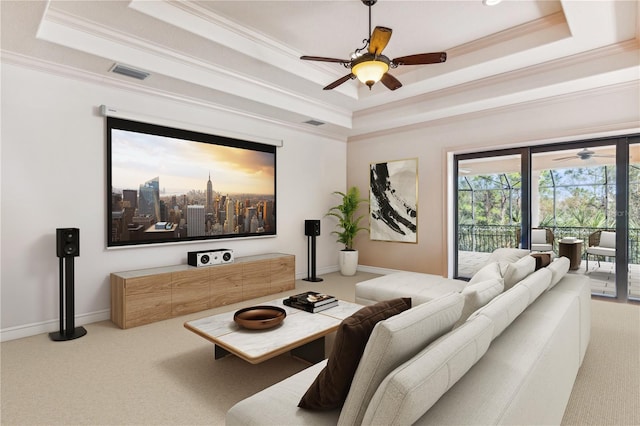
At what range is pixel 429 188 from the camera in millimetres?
5613

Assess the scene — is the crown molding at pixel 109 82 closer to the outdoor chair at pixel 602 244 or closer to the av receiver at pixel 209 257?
the av receiver at pixel 209 257

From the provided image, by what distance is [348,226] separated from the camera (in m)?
6.22

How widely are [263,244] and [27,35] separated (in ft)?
11.4

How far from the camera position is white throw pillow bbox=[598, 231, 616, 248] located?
4.30 m

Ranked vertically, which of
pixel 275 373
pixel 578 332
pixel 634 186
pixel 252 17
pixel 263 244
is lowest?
pixel 275 373

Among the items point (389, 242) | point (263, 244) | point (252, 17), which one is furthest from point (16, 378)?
point (389, 242)

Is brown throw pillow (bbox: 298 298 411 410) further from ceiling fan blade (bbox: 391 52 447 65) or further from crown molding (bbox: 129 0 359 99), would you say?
crown molding (bbox: 129 0 359 99)

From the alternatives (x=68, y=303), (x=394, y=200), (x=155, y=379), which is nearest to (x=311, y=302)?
(x=155, y=379)

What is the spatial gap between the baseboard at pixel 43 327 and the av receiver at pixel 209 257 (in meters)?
1.01

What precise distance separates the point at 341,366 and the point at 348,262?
16.0 ft

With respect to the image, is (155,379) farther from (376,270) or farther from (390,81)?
(376,270)

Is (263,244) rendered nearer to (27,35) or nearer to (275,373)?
(275,373)

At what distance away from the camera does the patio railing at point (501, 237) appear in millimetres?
4207

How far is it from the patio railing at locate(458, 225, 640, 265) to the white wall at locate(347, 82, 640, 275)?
0.39 meters
